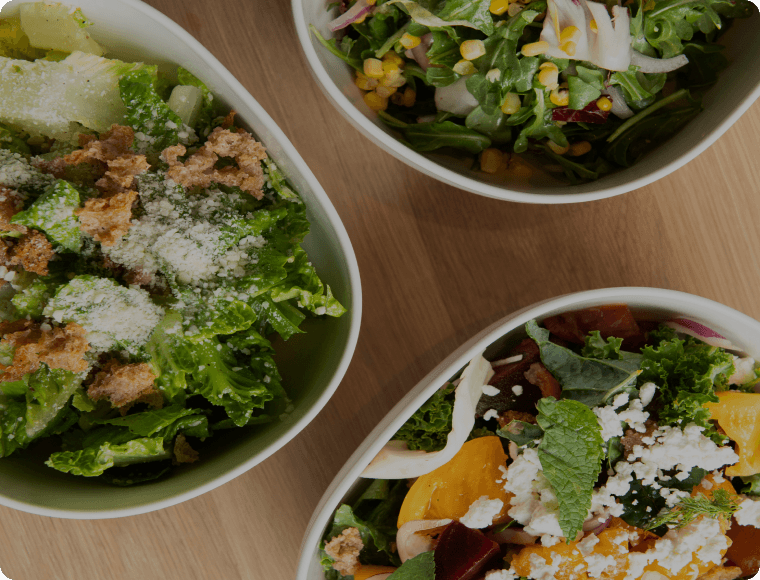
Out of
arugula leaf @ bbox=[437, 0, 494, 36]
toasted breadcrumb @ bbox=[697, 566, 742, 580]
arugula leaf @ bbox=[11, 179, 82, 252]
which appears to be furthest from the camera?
toasted breadcrumb @ bbox=[697, 566, 742, 580]

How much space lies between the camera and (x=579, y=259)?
130cm

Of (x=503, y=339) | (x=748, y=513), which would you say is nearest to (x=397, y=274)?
(x=503, y=339)

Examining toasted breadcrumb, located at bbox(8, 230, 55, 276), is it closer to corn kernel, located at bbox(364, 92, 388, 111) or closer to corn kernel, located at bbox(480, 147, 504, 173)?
corn kernel, located at bbox(364, 92, 388, 111)

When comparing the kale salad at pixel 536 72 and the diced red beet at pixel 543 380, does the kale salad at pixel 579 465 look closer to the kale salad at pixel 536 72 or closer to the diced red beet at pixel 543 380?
the diced red beet at pixel 543 380

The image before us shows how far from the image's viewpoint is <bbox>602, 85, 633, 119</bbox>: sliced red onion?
121cm

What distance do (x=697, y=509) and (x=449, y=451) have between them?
1.65 ft

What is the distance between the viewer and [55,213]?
98 cm

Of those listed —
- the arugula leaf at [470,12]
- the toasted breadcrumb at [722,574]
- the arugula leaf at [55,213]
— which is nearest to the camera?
the arugula leaf at [55,213]

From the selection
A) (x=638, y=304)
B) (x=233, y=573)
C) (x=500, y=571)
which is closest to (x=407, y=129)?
(x=638, y=304)

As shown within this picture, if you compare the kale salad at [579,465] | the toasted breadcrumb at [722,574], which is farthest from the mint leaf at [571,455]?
the toasted breadcrumb at [722,574]

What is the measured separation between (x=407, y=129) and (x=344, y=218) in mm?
243

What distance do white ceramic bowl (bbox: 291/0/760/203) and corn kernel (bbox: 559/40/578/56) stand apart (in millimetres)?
257

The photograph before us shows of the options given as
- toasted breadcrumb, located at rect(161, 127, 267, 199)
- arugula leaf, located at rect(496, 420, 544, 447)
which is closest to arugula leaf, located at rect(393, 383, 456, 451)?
arugula leaf, located at rect(496, 420, 544, 447)

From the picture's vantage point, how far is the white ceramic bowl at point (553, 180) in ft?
3.50
